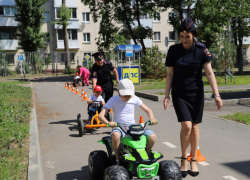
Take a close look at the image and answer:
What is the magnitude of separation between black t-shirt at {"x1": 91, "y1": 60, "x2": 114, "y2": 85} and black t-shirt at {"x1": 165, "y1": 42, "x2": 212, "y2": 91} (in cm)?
384

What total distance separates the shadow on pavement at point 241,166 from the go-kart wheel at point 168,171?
1.45 meters

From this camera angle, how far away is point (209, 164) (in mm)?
5508

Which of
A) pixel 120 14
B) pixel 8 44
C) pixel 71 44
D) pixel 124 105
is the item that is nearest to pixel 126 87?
pixel 124 105

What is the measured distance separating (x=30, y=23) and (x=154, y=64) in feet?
76.8

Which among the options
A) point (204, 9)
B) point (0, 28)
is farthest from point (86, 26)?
point (204, 9)

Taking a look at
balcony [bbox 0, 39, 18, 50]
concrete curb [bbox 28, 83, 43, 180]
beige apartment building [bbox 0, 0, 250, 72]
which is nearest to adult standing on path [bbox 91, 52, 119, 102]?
concrete curb [bbox 28, 83, 43, 180]

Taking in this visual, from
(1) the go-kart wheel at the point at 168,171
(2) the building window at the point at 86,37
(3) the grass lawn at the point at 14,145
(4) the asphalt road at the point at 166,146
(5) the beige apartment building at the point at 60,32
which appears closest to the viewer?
(1) the go-kart wheel at the point at 168,171

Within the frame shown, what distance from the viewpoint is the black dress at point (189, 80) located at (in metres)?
4.69

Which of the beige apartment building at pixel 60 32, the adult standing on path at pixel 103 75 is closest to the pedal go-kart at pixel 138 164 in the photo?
the adult standing on path at pixel 103 75

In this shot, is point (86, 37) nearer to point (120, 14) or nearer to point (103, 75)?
point (120, 14)

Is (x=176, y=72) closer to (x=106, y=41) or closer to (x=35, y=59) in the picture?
(x=106, y=41)

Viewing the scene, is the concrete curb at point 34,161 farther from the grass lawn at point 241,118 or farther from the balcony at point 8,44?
the balcony at point 8,44

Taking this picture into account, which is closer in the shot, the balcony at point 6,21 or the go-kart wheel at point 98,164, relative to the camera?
the go-kart wheel at point 98,164

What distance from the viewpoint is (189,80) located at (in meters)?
4.69
